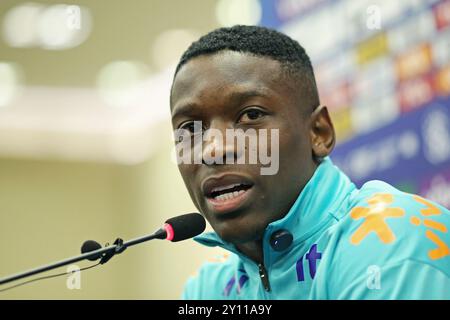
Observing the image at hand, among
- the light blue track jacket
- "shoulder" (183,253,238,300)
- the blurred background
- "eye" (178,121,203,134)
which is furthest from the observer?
the blurred background

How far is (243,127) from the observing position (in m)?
1.23

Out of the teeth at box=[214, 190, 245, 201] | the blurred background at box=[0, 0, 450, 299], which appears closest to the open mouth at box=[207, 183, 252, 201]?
the teeth at box=[214, 190, 245, 201]

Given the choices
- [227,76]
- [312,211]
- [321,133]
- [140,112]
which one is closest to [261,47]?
[227,76]

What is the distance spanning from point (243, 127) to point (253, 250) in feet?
0.89

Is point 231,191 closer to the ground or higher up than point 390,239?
higher up

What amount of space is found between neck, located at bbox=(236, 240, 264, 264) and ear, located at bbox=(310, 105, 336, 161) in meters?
0.23

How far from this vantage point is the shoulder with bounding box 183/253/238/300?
1.58 meters

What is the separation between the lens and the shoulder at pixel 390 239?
100cm

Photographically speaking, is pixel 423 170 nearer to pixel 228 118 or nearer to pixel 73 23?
pixel 228 118

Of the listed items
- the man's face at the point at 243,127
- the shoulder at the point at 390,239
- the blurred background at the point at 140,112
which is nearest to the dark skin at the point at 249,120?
the man's face at the point at 243,127

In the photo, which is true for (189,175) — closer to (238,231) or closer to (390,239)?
(238,231)

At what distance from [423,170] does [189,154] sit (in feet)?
2.39

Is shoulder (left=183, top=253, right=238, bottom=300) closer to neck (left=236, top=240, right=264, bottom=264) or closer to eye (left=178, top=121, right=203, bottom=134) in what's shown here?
neck (left=236, top=240, right=264, bottom=264)

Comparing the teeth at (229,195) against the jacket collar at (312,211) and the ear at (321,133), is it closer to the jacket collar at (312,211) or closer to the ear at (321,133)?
the jacket collar at (312,211)
